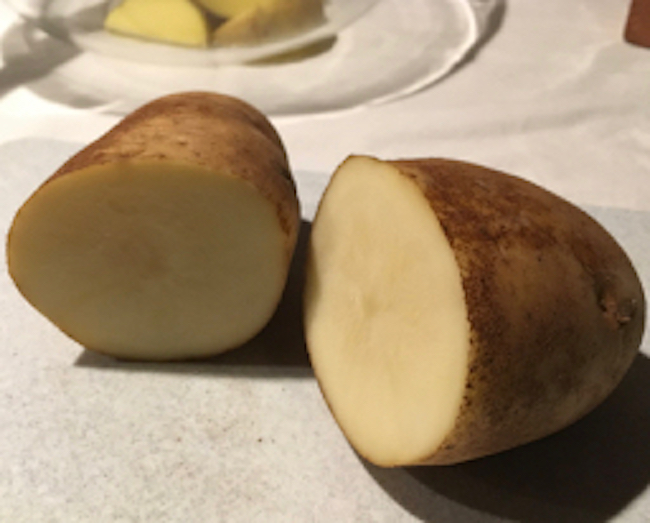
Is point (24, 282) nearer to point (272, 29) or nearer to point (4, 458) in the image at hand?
point (4, 458)

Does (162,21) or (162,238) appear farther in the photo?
(162,21)

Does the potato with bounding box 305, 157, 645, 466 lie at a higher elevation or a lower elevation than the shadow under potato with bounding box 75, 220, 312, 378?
higher

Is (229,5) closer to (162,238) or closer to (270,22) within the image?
(270,22)

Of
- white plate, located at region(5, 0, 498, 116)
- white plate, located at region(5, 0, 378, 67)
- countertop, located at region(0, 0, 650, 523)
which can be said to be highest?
white plate, located at region(5, 0, 378, 67)

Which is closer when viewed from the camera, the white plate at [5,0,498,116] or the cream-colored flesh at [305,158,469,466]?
the cream-colored flesh at [305,158,469,466]

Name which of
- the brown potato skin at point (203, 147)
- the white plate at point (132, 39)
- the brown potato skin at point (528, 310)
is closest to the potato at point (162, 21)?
the white plate at point (132, 39)

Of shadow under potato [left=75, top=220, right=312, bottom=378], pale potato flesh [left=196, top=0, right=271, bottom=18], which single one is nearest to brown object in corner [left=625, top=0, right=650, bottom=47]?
pale potato flesh [left=196, top=0, right=271, bottom=18]

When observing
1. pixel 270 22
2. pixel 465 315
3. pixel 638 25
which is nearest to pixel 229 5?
pixel 270 22

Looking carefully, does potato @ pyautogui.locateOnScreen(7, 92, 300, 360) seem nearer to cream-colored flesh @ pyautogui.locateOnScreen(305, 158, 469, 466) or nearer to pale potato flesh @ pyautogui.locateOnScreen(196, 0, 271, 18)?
cream-colored flesh @ pyautogui.locateOnScreen(305, 158, 469, 466)
